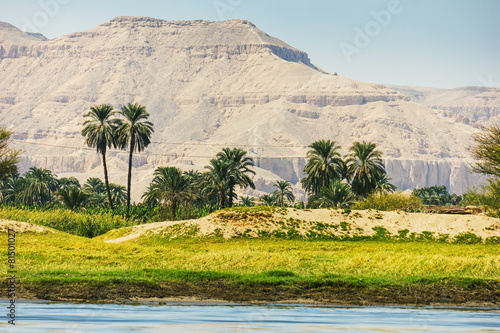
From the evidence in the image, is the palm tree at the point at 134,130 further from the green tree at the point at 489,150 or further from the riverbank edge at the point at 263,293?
the riverbank edge at the point at 263,293

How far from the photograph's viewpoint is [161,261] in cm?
2778

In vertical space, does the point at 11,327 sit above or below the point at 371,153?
below

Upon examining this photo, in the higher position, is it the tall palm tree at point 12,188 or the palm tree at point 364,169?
the palm tree at point 364,169

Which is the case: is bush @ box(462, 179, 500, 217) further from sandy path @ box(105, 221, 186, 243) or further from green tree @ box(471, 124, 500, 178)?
sandy path @ box(105, 221, 186, 243)

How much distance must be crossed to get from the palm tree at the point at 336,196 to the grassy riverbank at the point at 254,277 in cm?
4270

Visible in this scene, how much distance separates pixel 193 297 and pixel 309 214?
2760cm

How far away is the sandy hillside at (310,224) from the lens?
140 feet

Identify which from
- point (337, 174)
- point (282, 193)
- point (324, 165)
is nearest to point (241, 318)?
point (324, 165)

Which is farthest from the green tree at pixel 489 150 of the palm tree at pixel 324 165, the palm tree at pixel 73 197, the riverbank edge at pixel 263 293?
the palm tree at pixel 73 197

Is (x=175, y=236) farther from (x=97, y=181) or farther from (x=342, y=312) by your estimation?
(x=97, y=181)

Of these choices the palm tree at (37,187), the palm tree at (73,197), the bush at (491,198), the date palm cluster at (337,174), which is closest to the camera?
the bush at (491,198)

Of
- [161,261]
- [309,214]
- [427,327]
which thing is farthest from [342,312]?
[309,214]

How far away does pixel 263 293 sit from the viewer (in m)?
20.3

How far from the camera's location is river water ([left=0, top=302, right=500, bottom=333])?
13.8 metres
